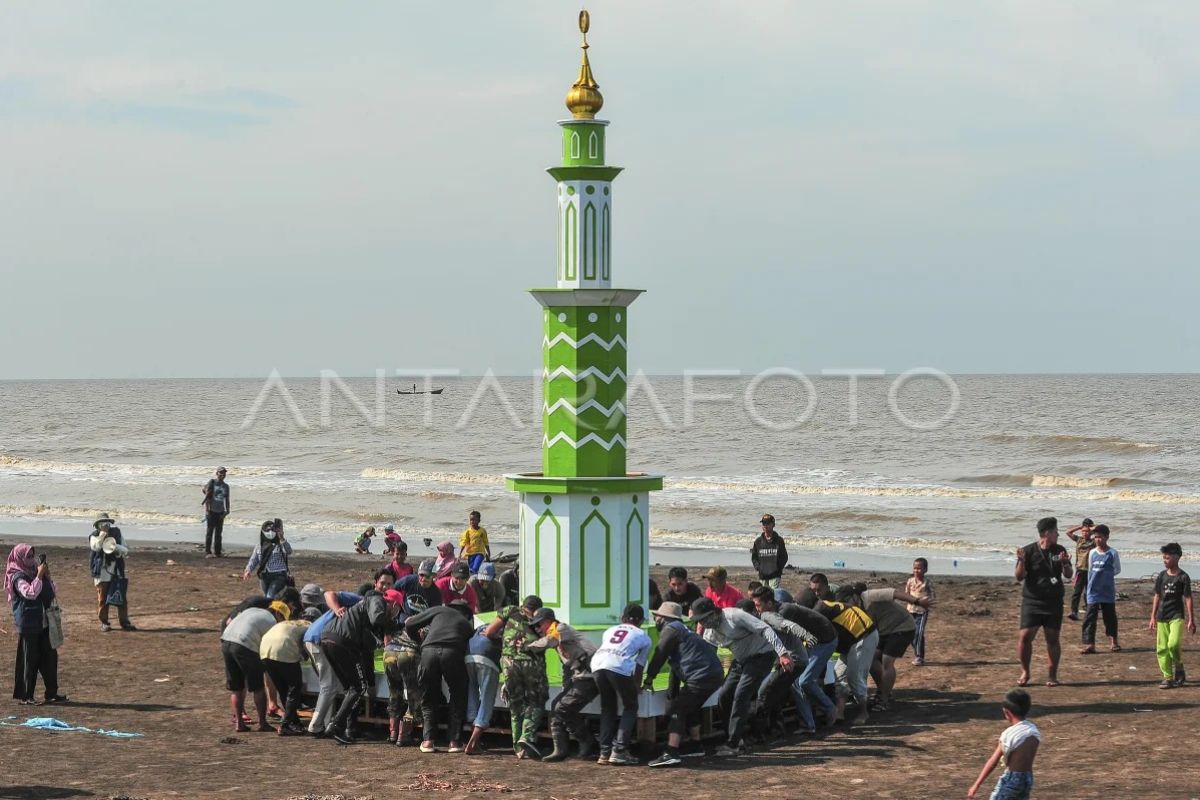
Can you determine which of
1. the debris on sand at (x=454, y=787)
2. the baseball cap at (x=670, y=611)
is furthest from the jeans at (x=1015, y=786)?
the baseball cap at (x=670, y=611)

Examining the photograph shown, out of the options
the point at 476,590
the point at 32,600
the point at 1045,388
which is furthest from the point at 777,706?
the point at 1045,388

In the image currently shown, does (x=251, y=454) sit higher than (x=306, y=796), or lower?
higher

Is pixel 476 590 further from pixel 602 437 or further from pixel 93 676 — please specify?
pixel 93 676

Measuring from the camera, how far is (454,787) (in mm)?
12000

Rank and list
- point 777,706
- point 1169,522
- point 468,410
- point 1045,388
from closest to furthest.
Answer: point 777,706, point 1169,522, point 468,410, point 1045,388

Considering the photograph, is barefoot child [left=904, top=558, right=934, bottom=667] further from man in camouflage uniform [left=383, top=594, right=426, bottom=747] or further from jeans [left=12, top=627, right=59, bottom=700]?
jeans [left=12, top=627, right=59, bottom=700]

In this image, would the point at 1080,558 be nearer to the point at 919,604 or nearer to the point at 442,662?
the point at 919,604

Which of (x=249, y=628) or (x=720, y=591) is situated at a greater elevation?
(x=720, y=591)

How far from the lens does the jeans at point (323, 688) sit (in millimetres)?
13844

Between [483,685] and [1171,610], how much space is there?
7.08m

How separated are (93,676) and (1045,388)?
156456 mm

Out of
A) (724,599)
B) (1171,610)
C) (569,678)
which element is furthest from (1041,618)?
(569,678)

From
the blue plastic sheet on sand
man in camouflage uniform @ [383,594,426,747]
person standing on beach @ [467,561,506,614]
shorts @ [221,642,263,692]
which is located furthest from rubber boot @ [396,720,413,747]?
person standing on beach @ [467,561,506,614]

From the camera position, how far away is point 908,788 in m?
11.9
